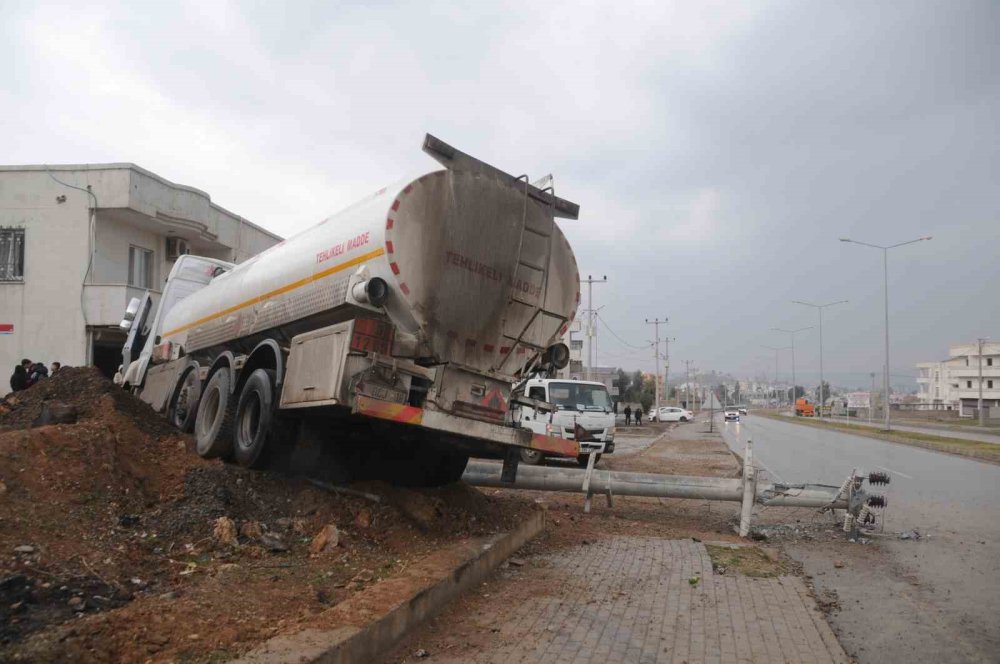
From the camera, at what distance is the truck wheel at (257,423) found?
783 centimetres

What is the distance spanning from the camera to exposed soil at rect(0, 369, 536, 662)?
13.2 ft

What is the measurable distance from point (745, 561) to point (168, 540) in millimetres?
5397

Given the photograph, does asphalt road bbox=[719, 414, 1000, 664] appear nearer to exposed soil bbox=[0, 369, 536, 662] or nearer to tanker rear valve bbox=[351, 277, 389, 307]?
exposed soil bbox=[0, 369, 536, 662]

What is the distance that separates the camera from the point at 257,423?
27.5 ft

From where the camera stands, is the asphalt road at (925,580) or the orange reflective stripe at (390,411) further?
the orange reflective stripe at (390,411)

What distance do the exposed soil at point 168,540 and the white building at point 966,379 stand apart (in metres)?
96.8

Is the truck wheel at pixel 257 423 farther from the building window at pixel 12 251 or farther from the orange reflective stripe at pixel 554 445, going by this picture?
the building window at pixel 12 251

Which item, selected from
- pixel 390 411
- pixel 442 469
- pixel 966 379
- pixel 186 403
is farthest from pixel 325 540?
pixel 966 379

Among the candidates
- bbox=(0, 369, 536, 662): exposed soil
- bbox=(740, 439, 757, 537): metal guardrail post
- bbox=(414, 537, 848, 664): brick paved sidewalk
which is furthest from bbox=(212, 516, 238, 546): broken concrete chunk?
bbox=(740, 439, 757, 537): metal guardrail post

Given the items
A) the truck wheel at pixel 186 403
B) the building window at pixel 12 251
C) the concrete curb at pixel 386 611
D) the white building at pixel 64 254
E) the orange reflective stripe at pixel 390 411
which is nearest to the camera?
the concrete curb at pixel 386 611

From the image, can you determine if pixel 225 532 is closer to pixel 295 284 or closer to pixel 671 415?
pixel 295 284

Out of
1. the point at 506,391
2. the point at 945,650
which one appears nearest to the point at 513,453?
the point at 506,391

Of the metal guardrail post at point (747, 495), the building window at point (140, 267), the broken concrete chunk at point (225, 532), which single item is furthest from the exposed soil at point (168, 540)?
the building window at point (140, 267)

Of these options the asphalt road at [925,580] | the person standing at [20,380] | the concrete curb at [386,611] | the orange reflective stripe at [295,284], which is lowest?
the asphalt road at [925,580]
